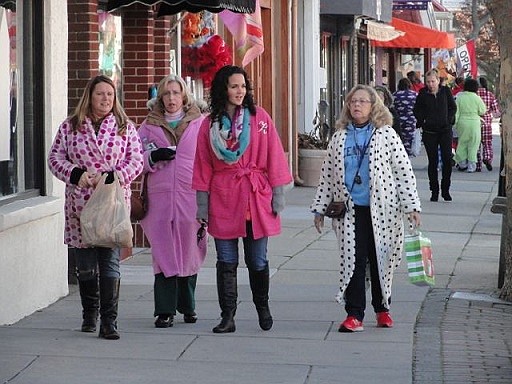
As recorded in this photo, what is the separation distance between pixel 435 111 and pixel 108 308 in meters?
11.9

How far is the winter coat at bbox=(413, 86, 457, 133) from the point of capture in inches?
783

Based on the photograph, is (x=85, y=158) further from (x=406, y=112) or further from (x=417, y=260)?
(x=406, y=112)

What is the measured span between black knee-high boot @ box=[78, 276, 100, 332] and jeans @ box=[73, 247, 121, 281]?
0.14m

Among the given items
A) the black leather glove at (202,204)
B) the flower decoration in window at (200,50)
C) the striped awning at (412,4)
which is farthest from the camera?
the striped awning at (412,4)

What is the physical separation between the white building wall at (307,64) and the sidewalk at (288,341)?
1096 centimetres

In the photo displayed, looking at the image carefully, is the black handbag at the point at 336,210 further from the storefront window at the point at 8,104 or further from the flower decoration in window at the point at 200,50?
the flower decoration in window at the point at 200,50

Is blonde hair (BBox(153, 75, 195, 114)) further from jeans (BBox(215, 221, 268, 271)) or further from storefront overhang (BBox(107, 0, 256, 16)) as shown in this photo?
storefront overhang (BBox(107, 0, 256, 16))

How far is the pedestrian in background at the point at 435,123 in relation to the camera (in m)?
19.9

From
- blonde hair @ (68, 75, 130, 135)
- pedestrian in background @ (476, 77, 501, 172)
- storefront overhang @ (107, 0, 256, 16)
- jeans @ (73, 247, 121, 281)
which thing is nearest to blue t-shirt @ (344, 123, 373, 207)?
blonde hair @ (68, 75, 130, 135)

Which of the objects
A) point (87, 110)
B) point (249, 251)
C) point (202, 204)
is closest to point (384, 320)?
A: point (249, 251)

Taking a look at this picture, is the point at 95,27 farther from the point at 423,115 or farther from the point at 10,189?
the point at 423,115

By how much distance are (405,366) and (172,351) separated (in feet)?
4.74

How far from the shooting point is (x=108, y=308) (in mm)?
8734

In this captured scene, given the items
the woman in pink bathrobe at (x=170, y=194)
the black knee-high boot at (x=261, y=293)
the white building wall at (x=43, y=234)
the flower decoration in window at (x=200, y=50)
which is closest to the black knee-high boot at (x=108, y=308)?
the woman in pink bathrobe at (x=170, y=194)
